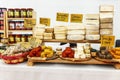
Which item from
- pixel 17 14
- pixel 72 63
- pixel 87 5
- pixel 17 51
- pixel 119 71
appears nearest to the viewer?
pixel 119 71

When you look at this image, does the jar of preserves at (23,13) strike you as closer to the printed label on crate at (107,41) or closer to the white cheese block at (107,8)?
the white cheese block at (107,8)

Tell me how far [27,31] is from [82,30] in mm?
2964

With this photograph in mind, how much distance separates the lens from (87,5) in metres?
5.68

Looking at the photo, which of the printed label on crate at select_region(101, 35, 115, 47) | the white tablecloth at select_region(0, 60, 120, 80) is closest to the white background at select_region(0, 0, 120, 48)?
the printed label on crate at select_region(101, 35, 115, 47)

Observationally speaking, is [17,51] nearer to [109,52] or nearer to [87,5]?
[109,52]

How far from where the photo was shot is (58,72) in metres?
1.70

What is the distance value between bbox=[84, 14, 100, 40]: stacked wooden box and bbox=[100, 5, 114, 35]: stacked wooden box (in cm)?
7

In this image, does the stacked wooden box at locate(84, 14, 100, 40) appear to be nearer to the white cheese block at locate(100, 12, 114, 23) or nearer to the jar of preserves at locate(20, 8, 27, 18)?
the white cheese block at locate(100, 12, 114, 23)

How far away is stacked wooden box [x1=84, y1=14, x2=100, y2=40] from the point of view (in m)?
2.24

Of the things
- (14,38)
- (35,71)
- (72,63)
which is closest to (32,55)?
(35,71)

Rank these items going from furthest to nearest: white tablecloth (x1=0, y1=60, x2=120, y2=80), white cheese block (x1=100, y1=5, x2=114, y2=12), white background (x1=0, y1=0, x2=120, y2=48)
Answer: white background (x1=0, y1=0, x2=120, y2=48), white cheese block (x1=100, y1=5, x2=114, y2=12), white tablecloth (x1=0, y1=60, x2=120, y2=80)

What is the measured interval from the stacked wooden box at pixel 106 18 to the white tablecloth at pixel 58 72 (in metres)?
0.66

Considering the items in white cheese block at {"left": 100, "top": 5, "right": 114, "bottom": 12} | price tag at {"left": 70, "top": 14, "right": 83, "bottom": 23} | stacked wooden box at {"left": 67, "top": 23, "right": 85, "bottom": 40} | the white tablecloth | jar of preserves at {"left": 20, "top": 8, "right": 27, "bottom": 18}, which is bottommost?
the white tablecloth

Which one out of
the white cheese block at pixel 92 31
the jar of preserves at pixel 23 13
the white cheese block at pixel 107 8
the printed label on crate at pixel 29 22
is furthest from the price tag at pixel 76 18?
the jar of preserves at pixel 23 13
